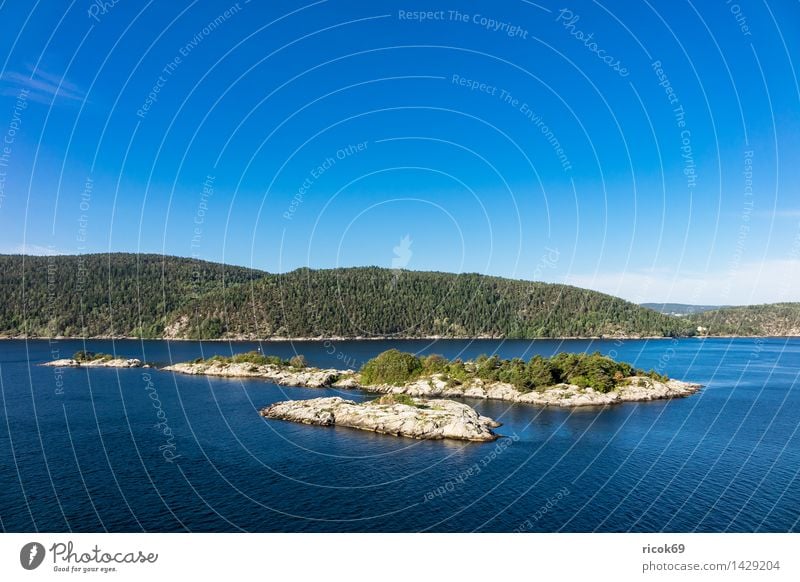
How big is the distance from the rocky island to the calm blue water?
6.87 ft

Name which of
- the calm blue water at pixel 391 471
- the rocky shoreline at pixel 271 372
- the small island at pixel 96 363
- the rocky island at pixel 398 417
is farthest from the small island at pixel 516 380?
the small island at pixel 96 363

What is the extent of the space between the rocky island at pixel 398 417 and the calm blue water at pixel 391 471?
2095 millimetres

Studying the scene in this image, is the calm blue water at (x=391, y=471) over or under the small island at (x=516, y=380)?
under

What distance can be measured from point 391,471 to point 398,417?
50.9 feet

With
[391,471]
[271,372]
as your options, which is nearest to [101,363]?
[271,372]

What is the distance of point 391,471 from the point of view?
4453 cm

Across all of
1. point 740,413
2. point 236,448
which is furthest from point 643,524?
point 740,413

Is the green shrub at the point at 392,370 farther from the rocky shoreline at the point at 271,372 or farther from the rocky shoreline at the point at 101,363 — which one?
the rocky shoreline at the point at 101,363

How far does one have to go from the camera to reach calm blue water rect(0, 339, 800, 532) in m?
34.8

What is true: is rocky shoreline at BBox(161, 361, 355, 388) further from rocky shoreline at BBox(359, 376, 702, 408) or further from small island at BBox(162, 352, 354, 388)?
rocky shoreline at BBox(359, 376, 702, 408)

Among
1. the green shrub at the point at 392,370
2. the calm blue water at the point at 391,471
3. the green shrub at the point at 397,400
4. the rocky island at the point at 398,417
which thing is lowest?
the calm blue water at the point at 391,471

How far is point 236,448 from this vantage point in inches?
2057

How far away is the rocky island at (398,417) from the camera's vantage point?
2228 inches

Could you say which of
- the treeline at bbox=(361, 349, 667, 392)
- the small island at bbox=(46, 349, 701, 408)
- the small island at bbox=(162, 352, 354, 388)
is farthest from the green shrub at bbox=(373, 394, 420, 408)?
the small island at bbox=(162, 352, 354, 388)
